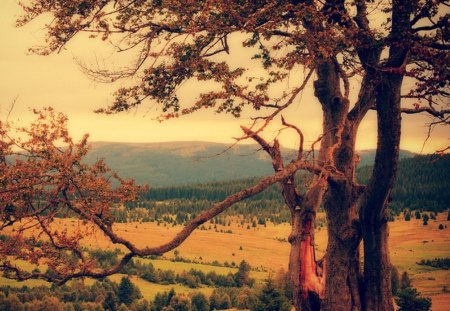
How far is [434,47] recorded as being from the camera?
9.55 meters

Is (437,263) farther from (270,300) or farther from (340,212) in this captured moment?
(340,212)

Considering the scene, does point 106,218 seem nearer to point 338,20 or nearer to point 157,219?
point 338,20

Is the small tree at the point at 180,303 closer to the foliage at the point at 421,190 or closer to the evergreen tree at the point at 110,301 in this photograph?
the evergreen tree at the point at 110,301

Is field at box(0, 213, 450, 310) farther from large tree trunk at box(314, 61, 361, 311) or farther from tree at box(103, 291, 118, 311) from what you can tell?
large tree trunk at box(314, 61, 361, 311)

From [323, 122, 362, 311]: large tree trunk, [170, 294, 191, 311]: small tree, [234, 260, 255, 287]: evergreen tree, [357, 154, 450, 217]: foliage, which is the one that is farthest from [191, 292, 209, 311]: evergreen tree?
[357, 154, 450, 217]: foliage

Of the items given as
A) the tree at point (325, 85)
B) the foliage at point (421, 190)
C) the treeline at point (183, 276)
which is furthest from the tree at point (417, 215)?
the tree at point (325, 85)

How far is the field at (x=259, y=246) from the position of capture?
127 metres

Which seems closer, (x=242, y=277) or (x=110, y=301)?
(x=110, y=301)

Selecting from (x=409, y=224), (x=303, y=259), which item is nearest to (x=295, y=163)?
(x=303, y=259)

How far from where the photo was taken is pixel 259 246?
552 feet

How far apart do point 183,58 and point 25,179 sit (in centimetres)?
442

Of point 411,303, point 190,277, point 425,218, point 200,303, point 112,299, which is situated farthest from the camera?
point 425,218

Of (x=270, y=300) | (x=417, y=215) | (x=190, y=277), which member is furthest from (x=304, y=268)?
(x=417, y=215)

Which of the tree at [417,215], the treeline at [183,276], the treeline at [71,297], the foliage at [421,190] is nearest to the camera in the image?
the treeline at [71,297]
